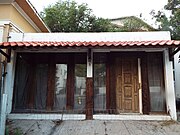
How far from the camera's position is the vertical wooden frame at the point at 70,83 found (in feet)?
23.2

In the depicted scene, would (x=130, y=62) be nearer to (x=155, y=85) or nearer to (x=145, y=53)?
(x=145, y=53)

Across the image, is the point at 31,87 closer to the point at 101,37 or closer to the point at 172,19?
the point at 101,37

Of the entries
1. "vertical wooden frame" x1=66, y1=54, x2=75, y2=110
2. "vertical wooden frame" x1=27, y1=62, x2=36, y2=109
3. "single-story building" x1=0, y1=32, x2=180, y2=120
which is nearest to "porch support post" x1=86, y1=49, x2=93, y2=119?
"single-story building" x1=0, y1=32, x2=180, y2=120

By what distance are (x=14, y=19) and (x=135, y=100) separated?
5.92 m

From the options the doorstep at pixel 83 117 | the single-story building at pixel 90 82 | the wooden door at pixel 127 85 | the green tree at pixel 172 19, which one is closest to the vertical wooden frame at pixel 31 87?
the single-story building at pixel 90 82

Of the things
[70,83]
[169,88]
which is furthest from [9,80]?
[169,88]

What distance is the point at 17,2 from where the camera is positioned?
785 centimetres

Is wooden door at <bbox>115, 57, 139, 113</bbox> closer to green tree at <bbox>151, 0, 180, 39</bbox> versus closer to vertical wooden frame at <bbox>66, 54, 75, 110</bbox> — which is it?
vertical wooden frame at <bbox>66, 54, 75, 110</bbox>

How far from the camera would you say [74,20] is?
1745cm

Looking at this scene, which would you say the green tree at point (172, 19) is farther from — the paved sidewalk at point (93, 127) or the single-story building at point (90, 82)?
the paved sidewalk at point (93, 127)

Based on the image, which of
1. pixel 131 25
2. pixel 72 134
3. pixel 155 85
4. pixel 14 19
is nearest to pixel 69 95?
pixel 72 134

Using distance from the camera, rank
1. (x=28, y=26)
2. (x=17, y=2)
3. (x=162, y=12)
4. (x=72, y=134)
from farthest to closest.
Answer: (x=162, y=12) → (x=28, y=26) → (x=17, y=2) → (x=72, y=134)

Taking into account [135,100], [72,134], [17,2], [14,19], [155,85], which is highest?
[17,2]

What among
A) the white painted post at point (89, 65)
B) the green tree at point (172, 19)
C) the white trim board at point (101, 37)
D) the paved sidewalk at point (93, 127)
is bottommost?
the paved sidewalk at point (93, 127)
